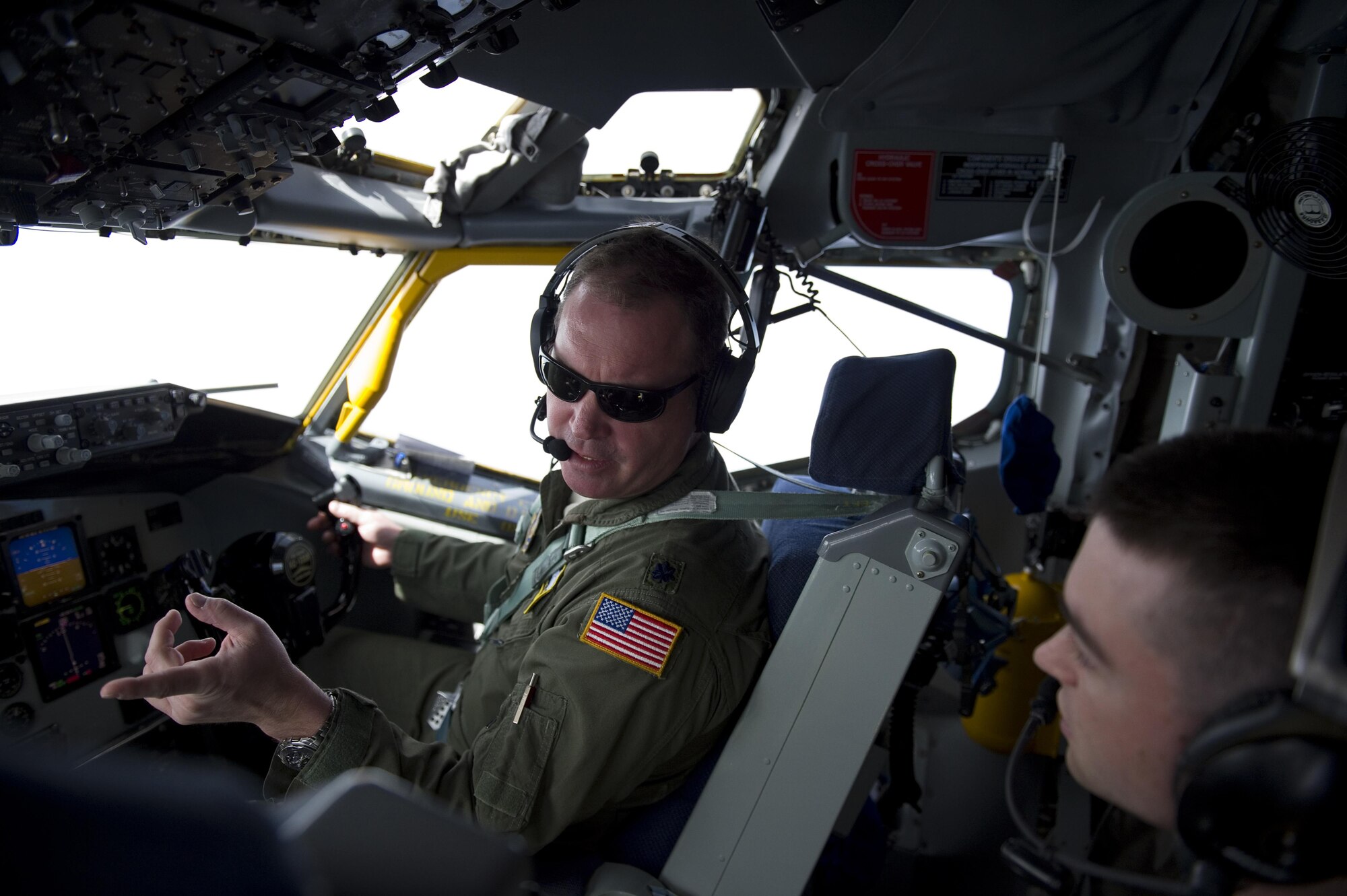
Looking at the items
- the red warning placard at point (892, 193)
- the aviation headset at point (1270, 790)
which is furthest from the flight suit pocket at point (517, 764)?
the red warning placard at point (892, 193)

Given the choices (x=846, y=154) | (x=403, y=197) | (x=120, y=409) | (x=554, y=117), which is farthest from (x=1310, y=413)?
(x=120, y=409)

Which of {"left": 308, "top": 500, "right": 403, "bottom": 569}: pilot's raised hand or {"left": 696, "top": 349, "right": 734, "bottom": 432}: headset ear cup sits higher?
{"left": 696, "top": 349, "right": 734, "bottom": 432}: headset ear cup

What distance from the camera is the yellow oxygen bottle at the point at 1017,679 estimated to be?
2.29 metres

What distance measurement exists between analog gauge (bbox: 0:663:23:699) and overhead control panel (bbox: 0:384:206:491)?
0.38 meters

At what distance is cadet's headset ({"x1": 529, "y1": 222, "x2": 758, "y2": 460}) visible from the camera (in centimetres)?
145

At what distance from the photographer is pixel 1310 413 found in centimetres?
198

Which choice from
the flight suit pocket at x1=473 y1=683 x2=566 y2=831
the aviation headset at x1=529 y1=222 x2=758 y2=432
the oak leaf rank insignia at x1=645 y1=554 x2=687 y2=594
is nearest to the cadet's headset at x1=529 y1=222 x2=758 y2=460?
the aviation headset at x1=529 y1=222 x2=758 y2=432

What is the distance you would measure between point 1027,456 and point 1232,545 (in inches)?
58.3

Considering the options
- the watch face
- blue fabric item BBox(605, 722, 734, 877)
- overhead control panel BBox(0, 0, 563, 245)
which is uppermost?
overhead control panel BBox(0, 0, 563, 245)

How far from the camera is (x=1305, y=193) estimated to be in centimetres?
161

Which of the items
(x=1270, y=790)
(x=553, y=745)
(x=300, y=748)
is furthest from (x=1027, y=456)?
(x=300, y=748)

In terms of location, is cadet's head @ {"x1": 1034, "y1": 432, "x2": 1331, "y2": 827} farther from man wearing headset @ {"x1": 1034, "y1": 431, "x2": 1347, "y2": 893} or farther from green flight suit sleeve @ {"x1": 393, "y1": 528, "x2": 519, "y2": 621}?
green flight suit sleeve @ {"x1": 393, "y1": 528, "x2": 519, "y2": 621}

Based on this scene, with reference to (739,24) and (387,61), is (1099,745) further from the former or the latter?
(739,24)

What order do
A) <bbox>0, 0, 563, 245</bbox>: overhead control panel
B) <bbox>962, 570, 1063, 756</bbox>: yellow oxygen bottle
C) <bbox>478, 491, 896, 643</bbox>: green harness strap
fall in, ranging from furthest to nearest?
<bbox>962, 570, 1063, 756</bbox>: yellow oxygen bottle → <bbox>478, 491, 896, 643</bbox>: green harness strap → <bbox>0, 0, 563, 245</bbox>: overhead control panel
